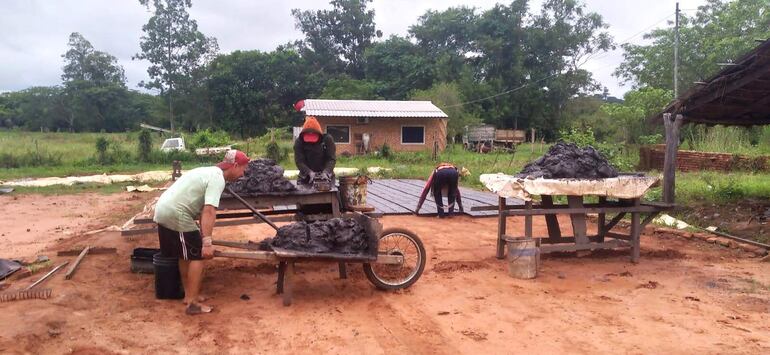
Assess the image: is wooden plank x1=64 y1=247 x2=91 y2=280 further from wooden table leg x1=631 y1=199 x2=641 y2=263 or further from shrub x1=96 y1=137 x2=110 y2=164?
shrub x1=96 y1=137 x2=110 y2=164

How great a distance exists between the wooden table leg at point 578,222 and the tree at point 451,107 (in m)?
27.8

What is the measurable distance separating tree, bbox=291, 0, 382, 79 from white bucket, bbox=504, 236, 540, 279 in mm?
48142

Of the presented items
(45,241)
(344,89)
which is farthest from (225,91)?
(45,241)

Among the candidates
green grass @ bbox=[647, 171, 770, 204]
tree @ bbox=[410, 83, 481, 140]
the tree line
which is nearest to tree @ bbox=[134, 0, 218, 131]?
the tree line

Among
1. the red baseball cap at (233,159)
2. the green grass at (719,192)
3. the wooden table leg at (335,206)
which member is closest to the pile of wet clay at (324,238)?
the red baseball cap at (233,159)

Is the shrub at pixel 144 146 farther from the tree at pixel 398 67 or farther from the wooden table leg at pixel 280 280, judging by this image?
the tree at pixel 398 67

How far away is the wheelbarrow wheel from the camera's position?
18.2 ft

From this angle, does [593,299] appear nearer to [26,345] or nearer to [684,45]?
[26,345]

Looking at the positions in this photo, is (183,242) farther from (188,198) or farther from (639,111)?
(639,111)

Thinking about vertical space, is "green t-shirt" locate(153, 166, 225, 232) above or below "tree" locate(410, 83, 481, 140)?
below

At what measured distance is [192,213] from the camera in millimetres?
4996

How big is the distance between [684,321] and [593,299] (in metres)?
0.83

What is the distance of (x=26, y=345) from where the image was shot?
3975mm

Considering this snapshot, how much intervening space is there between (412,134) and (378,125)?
1965 mm
